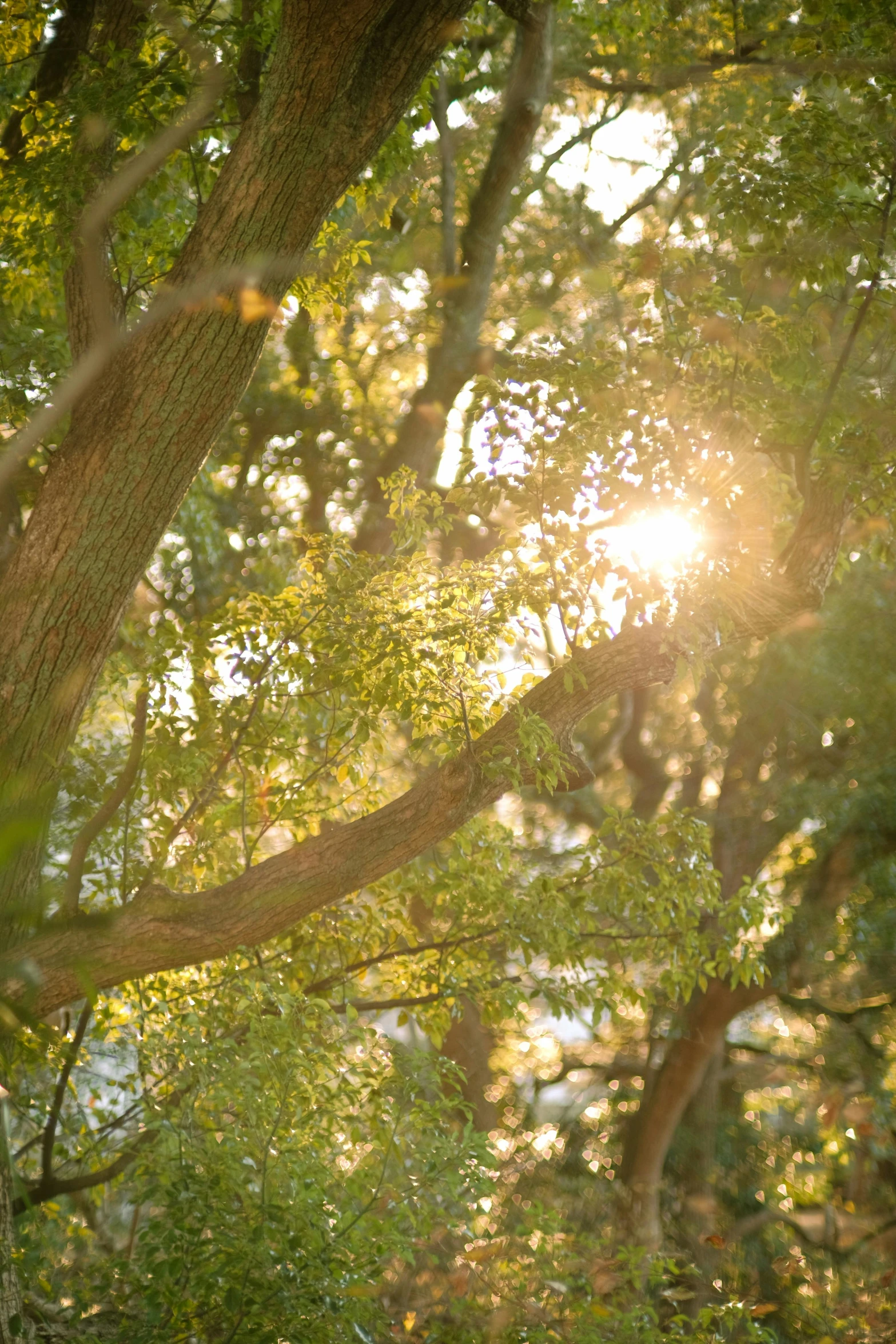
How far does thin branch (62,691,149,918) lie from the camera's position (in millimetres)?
3779

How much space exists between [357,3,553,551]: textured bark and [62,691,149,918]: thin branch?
15.3 ft

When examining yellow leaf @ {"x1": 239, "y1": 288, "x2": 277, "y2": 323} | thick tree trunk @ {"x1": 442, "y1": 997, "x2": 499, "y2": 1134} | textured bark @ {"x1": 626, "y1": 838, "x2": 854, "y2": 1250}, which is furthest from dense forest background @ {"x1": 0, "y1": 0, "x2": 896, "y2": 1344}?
thick tree trunk @ {"x1": 442, "y1": 997, "x2": 499, "y2": 1134}

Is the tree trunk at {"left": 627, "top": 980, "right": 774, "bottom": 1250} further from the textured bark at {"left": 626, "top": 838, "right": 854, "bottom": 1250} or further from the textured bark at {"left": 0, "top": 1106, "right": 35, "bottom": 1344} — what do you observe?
the textured bark at {"left": 0, "top": 1106, "right": 35, "bottom": 1344}

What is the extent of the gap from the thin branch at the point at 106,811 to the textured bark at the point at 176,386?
22cm

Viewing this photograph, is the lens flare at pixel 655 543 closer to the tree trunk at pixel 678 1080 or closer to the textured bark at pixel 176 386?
the textured bark at pixel 176 386

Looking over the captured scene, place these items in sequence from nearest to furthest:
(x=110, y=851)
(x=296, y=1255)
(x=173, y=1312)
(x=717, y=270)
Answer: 1. (x=296, y=1255)
2. (x=173, y=1312)
3. (x=110, y=851)
4. (x=717, y=270)

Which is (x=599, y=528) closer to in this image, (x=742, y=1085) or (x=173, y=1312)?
(x=173, y=1312)

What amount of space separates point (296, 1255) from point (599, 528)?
3.15 meters

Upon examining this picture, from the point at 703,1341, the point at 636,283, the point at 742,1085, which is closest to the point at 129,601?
the point at 703,1341

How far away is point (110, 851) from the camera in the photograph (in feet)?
18.6

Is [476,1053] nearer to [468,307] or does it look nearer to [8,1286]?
[468,307]

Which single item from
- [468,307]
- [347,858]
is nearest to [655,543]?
[347,858]

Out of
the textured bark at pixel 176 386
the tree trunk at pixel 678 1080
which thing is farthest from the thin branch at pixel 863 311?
the tree trunk at pixel 678 1080

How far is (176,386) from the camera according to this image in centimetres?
412
